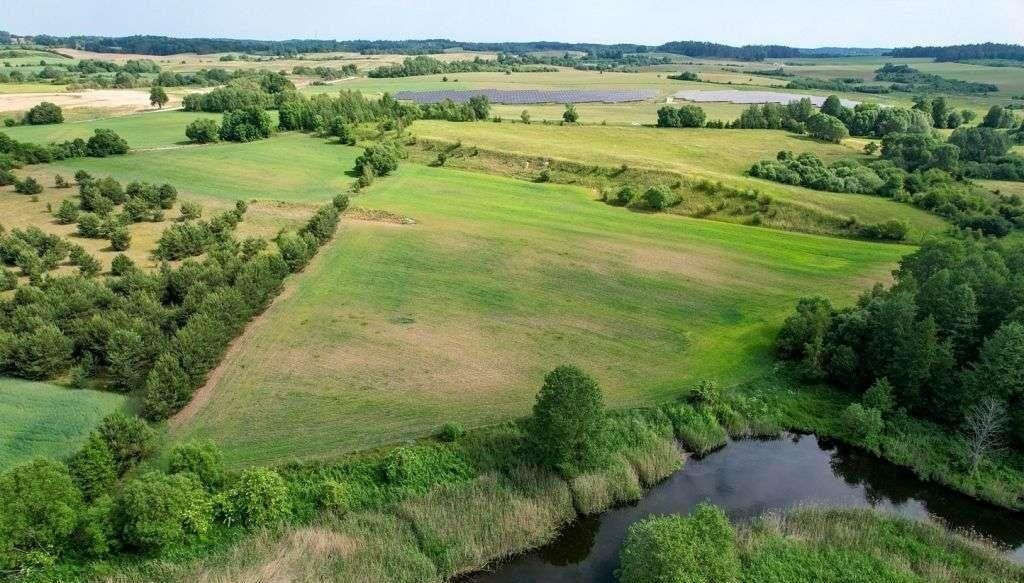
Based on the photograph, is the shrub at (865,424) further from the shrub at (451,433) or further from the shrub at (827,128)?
the shrub at (827,128)

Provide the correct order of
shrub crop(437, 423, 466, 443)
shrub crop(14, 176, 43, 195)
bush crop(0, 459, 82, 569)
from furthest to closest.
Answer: shrub crop(14, 176, 43, 195)
shrub crop(437, 423, 466, 443)
bush crop(0, 459, 82, 569)

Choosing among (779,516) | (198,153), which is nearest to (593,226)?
(779,516)

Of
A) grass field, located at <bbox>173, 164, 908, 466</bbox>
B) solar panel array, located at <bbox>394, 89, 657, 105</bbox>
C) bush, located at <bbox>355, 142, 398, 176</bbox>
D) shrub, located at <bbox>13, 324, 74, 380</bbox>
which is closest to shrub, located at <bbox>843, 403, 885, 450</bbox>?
grass field, located at <bbox>173, 164, 908, 466</bbox>

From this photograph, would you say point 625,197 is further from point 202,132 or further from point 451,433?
point 202,132

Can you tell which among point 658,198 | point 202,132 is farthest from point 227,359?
point 202,132

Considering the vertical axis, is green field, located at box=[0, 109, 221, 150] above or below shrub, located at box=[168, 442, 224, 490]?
above

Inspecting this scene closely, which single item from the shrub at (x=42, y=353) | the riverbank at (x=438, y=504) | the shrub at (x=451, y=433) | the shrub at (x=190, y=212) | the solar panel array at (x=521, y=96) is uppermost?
the solar panel array at (x=521, y=96)

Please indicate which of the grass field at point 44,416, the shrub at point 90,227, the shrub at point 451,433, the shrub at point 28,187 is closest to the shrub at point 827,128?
the shrub at point 451,433

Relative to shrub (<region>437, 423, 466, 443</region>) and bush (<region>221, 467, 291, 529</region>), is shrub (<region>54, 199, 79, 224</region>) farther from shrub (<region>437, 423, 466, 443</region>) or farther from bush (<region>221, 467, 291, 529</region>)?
shrub (<region>437, 423, 466, 443</region>)
